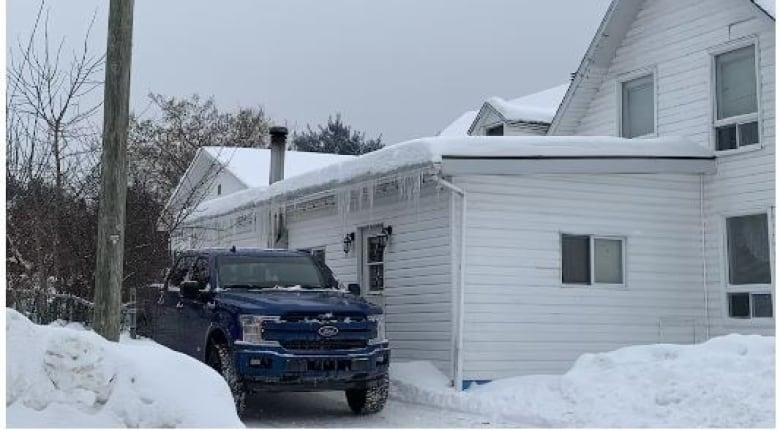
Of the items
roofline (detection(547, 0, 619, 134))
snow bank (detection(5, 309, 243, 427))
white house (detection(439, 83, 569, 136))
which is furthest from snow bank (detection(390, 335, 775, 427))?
white house (detection(439, 83, 569, 136))

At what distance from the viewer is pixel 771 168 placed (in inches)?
541

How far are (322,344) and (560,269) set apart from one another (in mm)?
4391

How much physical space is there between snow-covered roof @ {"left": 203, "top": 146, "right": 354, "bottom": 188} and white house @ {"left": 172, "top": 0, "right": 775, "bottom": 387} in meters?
16.2

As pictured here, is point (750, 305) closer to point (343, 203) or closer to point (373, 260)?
point (373, 260)

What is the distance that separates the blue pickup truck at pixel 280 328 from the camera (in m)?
10.1

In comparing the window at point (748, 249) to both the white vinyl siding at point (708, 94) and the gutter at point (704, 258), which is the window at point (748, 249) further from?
the gutter at point (704, 258)

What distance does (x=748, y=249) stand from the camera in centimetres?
1407

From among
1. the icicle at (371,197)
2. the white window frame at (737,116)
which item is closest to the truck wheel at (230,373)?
the icicle at (371,197)

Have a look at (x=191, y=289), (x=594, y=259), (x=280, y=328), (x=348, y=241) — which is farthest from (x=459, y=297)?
(x=348, y=241)

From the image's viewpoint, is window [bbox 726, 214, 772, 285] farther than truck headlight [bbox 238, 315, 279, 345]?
Yes

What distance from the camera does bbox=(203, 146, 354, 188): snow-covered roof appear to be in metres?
32.3

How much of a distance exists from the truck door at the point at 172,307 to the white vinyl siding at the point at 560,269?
380 cm

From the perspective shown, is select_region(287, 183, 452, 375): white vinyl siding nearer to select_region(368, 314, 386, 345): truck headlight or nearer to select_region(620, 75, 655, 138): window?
select_region(368, 314, 386, 345): truck headlight

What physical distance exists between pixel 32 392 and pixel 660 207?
10.1 meters
